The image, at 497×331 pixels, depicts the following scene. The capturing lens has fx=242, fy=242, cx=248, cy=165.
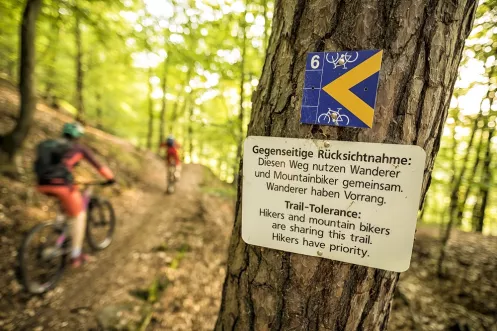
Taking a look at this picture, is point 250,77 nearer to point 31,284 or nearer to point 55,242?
point 55,242

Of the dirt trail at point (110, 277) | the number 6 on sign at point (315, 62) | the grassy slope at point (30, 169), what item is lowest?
the dirt trail at point (110, 277)

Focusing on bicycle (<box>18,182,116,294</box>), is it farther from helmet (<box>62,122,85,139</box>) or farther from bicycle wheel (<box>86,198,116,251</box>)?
helmet (<box>62,122,85,139</box>)

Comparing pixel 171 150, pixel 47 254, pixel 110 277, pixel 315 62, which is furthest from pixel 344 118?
pixel 171 150

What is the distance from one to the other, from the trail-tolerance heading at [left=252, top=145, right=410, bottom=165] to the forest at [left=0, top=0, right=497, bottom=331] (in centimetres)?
7

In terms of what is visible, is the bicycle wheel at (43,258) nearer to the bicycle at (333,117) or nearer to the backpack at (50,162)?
the backpack at (50,162)

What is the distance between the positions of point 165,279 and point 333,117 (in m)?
3.84

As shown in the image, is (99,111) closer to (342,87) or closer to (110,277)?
(110,277)

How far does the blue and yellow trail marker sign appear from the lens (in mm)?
923

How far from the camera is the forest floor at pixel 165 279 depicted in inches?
124

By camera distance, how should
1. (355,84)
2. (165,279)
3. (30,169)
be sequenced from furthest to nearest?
(30,169), (165,279), (355,84)

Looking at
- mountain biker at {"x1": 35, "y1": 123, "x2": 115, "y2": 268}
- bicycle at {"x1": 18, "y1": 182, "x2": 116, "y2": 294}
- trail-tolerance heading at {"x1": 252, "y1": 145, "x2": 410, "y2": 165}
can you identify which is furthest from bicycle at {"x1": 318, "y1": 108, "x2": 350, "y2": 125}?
bicycle at {"x1": 18, "y1": 182, "x2": 116, "y2": 294}

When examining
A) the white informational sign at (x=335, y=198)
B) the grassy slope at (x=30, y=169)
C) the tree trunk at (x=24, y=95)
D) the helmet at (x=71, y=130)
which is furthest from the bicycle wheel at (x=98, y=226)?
the white informational sign at (x=335, y=198)

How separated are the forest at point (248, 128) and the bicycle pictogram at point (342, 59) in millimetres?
37

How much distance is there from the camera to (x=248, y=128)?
1.21 metres
